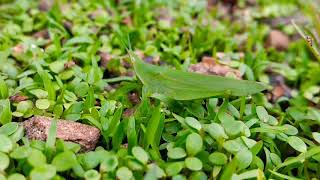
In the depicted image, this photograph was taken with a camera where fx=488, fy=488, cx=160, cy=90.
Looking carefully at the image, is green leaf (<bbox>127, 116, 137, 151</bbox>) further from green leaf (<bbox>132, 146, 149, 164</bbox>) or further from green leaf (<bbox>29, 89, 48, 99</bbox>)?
green leaf (<bbox>29, 89, 48, 99</bbox>)

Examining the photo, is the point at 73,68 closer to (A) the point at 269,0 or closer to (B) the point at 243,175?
(B) the point at 243,175

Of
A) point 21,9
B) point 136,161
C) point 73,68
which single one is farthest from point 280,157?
point 21,9

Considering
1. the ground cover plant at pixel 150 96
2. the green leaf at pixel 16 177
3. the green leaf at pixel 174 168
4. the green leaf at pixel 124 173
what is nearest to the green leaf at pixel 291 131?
the ground cover plant at pixel 150 96

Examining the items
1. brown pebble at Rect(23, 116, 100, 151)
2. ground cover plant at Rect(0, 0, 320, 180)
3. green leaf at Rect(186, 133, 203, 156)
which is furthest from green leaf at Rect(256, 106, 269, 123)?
brown pebble at Rect(23, 116, 100, 151)

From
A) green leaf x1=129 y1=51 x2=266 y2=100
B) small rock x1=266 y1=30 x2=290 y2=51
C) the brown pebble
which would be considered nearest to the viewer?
the brown pebble

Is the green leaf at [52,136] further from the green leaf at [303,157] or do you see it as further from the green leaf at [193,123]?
the green leaf at [303,157]
